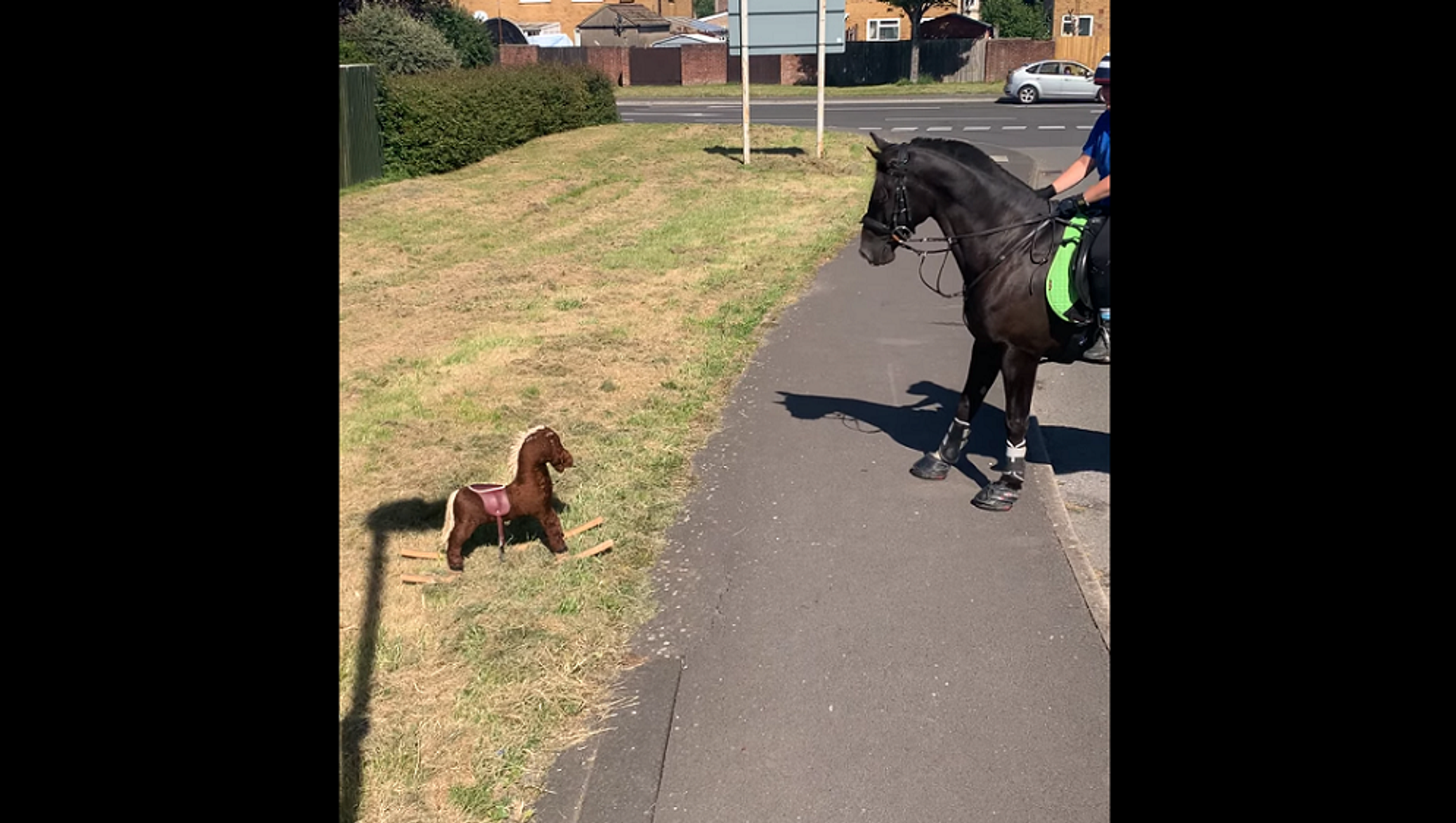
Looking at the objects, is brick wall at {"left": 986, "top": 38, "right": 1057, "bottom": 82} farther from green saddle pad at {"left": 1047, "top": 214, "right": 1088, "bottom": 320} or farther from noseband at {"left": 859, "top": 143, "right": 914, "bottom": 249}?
green saddle pad at {"left": 1047, "top": 214, "right": 1088, "bottom": 320}

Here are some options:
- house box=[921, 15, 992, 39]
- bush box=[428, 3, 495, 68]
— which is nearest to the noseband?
bush box=[428, 3, 495, 68]

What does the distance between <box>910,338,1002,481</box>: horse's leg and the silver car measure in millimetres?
38134

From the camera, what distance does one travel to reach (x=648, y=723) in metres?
5.10

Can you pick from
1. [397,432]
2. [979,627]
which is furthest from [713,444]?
[979,627]

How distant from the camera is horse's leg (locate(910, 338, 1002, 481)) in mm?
7727

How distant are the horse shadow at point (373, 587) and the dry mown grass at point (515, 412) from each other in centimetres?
2

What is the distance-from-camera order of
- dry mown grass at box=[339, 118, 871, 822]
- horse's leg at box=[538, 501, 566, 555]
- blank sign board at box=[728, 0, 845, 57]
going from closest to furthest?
dry mown grass at box=[339, 118, 871, 822], horse's leg at box=[538, 501, 566, 555], blank sign board at box=[728, 0, 845, 57]

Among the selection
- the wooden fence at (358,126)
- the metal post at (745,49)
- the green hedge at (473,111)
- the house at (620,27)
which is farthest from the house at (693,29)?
the wooden fence at (358,126)
